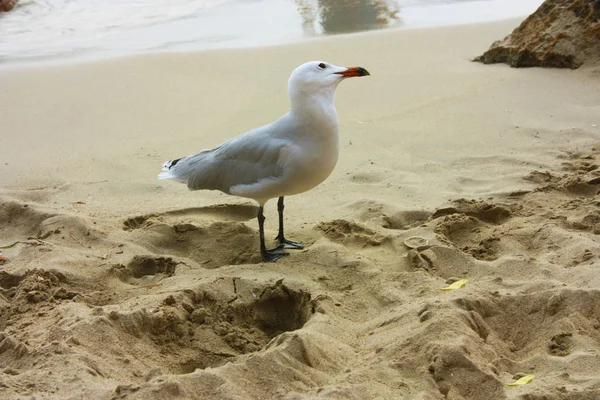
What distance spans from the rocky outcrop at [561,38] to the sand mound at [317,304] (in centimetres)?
261

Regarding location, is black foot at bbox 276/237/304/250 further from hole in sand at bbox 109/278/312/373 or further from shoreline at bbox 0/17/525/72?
shoreline at bbox 0/17/525/72

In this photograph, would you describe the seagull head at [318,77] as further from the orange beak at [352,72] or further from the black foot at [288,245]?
the black foot at [288,245]

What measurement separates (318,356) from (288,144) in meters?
1.36

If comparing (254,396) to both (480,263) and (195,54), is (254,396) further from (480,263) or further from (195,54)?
(195,54)

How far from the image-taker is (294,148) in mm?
3539

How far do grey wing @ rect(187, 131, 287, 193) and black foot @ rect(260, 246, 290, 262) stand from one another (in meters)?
0.41

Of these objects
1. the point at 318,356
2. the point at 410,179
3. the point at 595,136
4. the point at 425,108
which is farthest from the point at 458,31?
the point at 318,356

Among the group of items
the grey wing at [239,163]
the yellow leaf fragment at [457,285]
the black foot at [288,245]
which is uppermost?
the grey wing at [239,163]

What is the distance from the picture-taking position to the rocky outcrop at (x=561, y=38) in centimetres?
648

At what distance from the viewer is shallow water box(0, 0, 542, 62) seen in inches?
356

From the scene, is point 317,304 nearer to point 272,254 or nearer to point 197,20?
point 272,254

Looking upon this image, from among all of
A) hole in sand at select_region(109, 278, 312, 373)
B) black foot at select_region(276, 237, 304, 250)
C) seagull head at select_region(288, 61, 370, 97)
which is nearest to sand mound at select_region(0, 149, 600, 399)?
hole in sand at select_region(109, 278, 312, 373)

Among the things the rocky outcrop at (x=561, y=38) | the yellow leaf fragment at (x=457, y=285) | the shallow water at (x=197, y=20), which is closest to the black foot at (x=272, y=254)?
the yellow leaf fragment at (x=457, y=285)

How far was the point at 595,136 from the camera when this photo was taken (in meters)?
5.10
